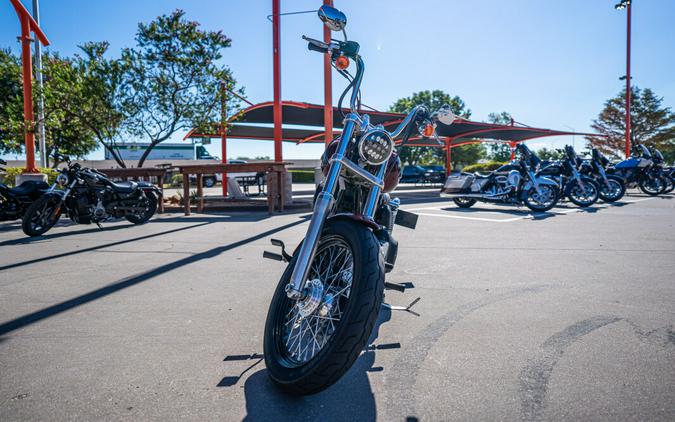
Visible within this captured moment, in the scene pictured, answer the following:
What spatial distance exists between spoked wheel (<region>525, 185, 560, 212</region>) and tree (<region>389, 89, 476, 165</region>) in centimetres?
3783

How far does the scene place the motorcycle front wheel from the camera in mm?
1707

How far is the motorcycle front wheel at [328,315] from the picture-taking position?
171cm

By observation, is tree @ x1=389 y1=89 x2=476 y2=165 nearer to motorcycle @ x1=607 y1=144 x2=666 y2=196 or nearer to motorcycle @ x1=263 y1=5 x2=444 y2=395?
motorcycle @ x1=607 y1=144 x2=666 y2=196

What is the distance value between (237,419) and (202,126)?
43.3 ft

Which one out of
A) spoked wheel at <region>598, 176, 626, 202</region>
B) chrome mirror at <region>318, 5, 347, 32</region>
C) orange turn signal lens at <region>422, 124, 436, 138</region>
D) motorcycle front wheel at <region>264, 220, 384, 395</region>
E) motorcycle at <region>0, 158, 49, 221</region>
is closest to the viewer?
motorcycle front wheel at <region>264, 220, 384, 395</region>

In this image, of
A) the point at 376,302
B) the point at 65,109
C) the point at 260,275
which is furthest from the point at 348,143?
the point at 65,109

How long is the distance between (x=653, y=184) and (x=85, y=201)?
17.2 m

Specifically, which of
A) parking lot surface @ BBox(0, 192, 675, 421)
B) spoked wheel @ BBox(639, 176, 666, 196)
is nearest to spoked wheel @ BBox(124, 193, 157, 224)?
parking lot surface @ BBox(0, 192, 675, 421)

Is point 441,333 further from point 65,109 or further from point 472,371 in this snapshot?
point 65,109

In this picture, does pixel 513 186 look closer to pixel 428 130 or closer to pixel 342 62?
pixel 428 130

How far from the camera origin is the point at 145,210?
859 centimetres

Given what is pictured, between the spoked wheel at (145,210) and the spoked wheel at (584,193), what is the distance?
33.6ft

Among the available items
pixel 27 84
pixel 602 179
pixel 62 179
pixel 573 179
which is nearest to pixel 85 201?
pixel 62 179

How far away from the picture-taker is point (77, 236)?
683 cm
